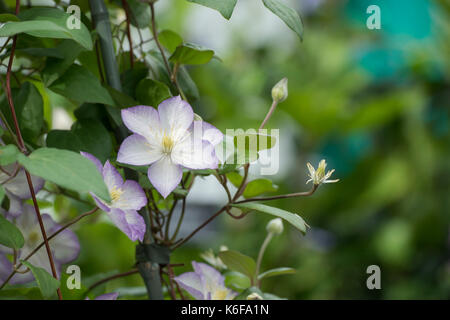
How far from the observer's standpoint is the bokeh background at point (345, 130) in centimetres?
157

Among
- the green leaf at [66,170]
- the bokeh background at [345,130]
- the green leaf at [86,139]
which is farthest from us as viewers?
the bokeh background at [345,130]

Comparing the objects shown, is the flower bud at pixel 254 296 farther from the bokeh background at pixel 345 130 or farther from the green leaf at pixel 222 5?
the bokeh background at pixel 345 130

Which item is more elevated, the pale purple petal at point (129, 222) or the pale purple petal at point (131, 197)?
the pale purple petal at point (131, 197)

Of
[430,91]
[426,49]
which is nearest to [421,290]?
[430,91]

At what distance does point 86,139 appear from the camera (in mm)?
328

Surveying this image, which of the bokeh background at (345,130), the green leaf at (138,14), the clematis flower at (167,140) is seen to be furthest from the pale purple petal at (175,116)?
the bokeh background at (345,130)

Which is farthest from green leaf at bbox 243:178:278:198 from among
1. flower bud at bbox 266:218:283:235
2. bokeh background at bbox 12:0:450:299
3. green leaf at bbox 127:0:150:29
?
bokeh background at bbox 12:0:450:299

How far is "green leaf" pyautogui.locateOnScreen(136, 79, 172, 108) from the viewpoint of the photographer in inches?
12.8

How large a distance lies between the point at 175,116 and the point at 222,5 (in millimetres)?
67

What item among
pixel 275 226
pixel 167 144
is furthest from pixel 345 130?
pixel 167 144

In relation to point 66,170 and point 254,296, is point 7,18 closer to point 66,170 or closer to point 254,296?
point 66,170
